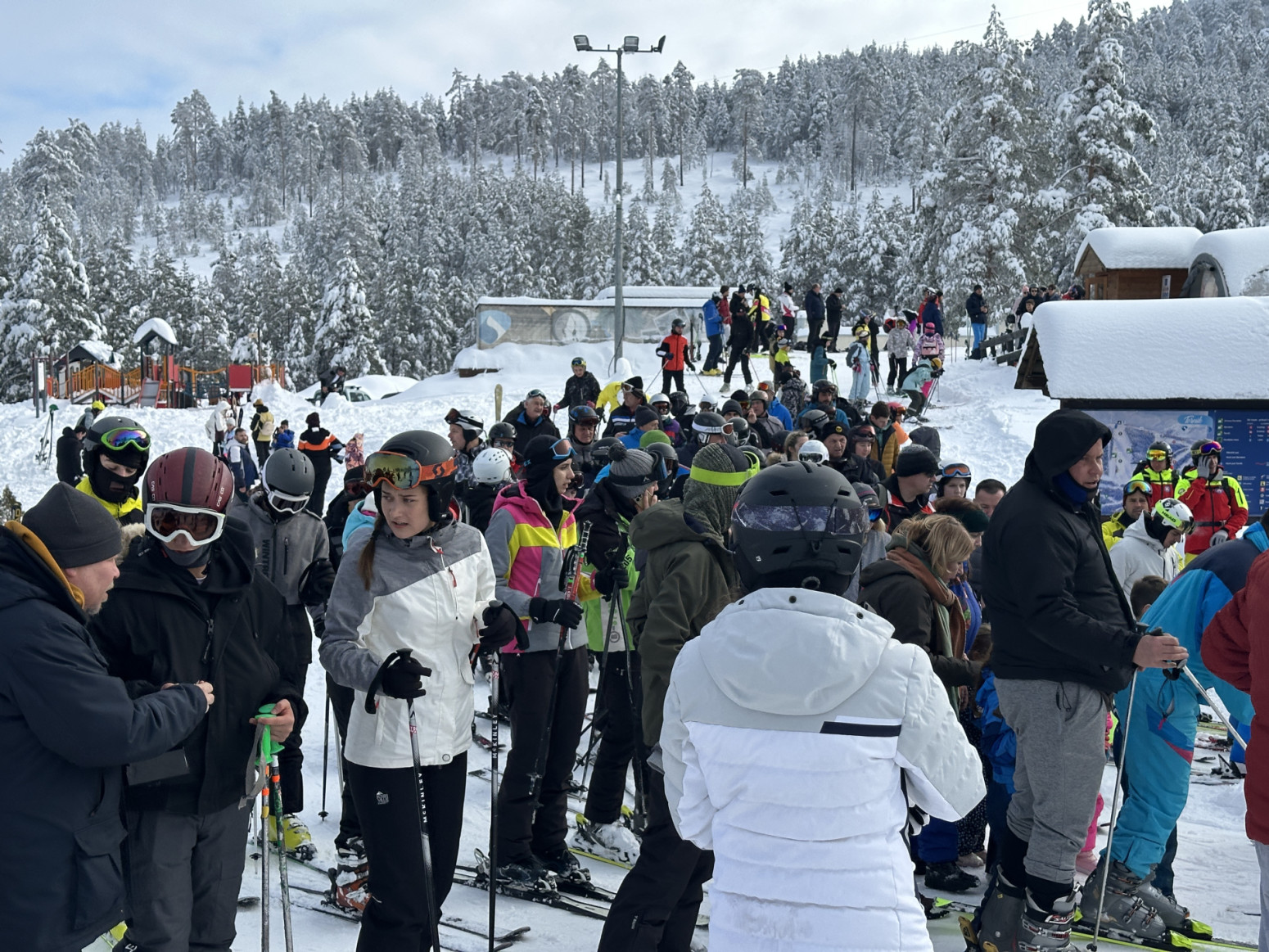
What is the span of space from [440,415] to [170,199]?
172113 millimetres

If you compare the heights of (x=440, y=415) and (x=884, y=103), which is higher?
(x=884, y=103)

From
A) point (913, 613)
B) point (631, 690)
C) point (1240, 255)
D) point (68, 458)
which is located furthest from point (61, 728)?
point (1240, 255)

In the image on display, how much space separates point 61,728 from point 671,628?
197 cm

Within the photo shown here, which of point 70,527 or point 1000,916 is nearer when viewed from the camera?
point 70,527

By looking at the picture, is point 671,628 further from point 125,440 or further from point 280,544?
point 125,440

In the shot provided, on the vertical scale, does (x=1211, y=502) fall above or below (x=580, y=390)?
below

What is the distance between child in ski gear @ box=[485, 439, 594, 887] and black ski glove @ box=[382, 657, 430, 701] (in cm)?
132

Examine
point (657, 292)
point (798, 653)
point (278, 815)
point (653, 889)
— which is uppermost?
point (657, 292)

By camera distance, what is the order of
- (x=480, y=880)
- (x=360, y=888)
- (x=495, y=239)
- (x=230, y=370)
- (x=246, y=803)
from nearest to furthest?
(x=246, y=803) → (x=360, y=888) → (x=480, y=880) → (x=230, y=370) → (x=495, y=239)

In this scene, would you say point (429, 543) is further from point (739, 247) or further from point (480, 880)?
point (739, 247)

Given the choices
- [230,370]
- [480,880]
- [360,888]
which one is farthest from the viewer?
[230,370]

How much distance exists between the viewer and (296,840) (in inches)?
207

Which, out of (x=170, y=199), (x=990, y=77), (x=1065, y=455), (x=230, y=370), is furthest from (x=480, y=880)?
(x=170, y=199)

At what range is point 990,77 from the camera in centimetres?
3772
